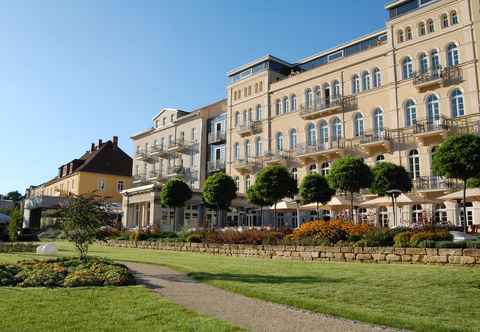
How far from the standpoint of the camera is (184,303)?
24.0ft

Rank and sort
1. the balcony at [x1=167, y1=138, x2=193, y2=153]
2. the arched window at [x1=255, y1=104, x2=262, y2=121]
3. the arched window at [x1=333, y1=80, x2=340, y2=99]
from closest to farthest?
the arched window at [x1=333, y1=80, x2=340, y2=99], the arched window at [x1=255, y1=104, x2=262, y2=121], the balcony at [x1=167, y1=138, x2=193, y2=153]

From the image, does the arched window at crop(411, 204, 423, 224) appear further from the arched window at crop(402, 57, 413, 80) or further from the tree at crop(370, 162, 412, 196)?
the arched window at crop(402, 57, 413, 80)

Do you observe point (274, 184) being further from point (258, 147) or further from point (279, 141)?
point (258, 147)

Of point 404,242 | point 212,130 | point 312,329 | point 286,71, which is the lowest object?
point 312,329

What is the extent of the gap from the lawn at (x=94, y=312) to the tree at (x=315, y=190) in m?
16.4

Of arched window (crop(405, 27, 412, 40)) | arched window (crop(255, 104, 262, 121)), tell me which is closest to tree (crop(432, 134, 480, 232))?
arched window (crop(405, 27, 412, 40))

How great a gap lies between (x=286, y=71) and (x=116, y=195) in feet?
96.8

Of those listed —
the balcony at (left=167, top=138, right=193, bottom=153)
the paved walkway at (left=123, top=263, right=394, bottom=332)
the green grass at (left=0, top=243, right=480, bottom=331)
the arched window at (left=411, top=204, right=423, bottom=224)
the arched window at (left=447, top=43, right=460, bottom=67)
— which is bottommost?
the paved walkway at (left=123, top=263, right=394, bottom=332)

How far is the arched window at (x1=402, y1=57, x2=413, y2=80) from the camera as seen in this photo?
27.9m

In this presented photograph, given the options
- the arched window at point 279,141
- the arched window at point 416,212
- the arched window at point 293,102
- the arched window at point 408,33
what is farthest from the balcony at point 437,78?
the arched window at point 279,141

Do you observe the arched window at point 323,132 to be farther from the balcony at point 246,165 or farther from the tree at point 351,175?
the tree at point 351,175

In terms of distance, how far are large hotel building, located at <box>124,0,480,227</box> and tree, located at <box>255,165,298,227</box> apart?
2459 mm

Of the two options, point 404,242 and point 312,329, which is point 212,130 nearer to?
point 404,242

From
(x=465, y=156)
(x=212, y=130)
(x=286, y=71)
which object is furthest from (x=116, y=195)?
(x=465, y=156)
